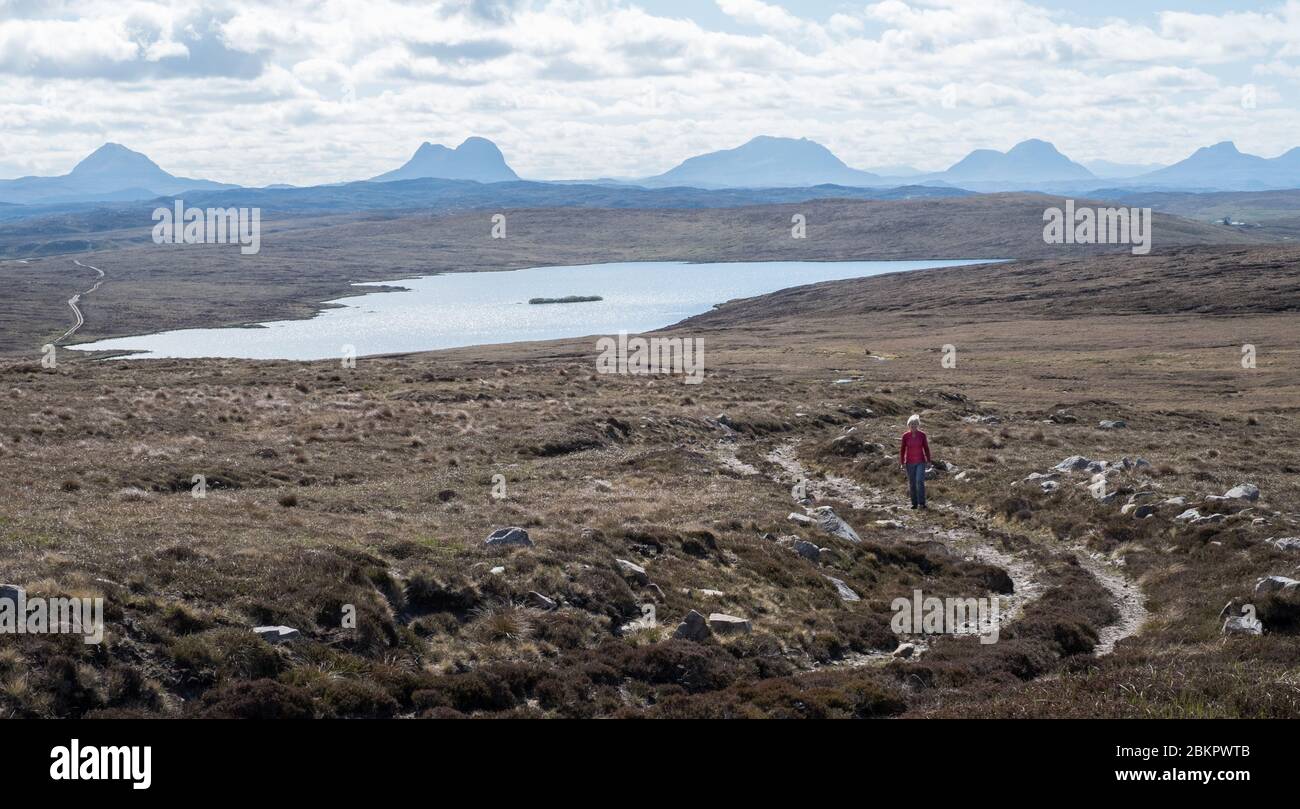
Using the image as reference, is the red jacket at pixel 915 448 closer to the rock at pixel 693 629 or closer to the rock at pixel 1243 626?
the rock at pixel 1243 626

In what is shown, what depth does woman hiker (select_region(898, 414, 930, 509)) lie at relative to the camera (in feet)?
90.7

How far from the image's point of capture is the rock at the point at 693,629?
15.9 m

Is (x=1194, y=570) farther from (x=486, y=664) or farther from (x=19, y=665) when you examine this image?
(x=19, y=665)

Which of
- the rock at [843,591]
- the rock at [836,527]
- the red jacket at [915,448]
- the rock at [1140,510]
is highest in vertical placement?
the red jacket at [915,448]

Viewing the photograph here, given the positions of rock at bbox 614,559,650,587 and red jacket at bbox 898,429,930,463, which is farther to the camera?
red jacket at bbox 898,429,930,463

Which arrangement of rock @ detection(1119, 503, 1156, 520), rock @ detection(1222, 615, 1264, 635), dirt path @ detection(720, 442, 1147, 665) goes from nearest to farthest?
rock @ detection(1222, 615, 1264, 635)
dirt path @ detection(720, 442, 1147, 665)
rock @ detection(1119, 503, 1156, 520)

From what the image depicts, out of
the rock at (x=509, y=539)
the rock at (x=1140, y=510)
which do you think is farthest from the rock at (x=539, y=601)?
the rock at (x=1140, y=510)

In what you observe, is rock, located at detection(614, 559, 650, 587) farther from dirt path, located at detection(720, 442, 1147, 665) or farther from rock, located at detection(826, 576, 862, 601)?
dirt path, located at detection(720, 442, 1147, 665)

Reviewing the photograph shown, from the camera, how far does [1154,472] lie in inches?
1197

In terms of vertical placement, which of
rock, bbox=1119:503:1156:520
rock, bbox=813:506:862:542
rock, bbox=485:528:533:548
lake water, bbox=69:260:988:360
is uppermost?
lake water, bbox=69:260:988:360

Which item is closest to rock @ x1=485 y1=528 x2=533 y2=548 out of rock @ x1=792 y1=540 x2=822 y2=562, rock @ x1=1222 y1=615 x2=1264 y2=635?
rock @ x1=792 y1=540 x2=822 y2=562

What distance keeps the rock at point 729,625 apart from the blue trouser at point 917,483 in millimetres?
13038

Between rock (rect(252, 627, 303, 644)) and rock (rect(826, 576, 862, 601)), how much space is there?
1037 centimetres

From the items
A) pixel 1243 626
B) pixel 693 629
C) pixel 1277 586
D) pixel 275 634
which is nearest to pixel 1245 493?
pixel 1277 586
